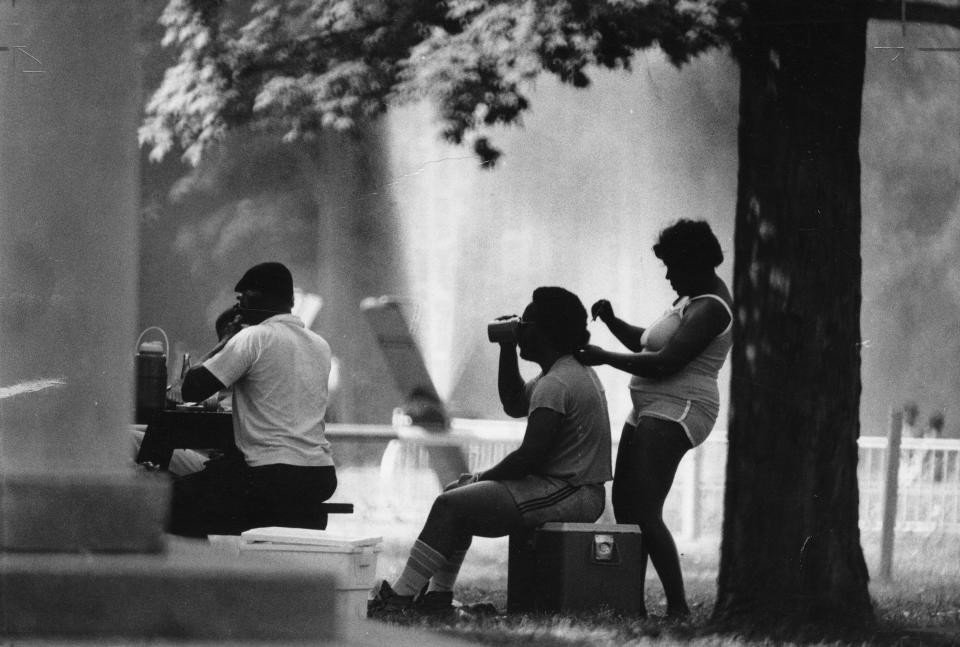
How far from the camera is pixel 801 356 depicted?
7.15m

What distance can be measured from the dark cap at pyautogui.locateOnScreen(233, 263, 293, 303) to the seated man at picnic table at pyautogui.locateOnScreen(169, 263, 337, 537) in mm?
119

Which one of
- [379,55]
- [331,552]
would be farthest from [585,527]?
[379,55]

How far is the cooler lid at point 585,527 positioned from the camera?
265 inches

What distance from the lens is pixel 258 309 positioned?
7.06m

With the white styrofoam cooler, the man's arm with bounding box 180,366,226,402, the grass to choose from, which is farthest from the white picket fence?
the white styrofoam cooler

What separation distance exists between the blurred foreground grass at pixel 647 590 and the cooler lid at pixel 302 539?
0.56 metres

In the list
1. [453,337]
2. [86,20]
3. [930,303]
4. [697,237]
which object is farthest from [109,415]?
[930,303]

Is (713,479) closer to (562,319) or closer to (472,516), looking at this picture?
(562,319)

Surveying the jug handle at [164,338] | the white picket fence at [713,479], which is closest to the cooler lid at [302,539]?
the white picket fence at [713,479]

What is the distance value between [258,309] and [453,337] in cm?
163

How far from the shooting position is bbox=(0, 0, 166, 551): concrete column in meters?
5.41

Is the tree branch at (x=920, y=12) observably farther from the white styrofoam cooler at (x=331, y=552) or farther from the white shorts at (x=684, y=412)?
the white styrofoam cooler at (x=331, y=552)

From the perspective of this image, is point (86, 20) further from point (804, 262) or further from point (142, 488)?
point (804, 262)

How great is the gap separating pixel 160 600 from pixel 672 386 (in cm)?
303
